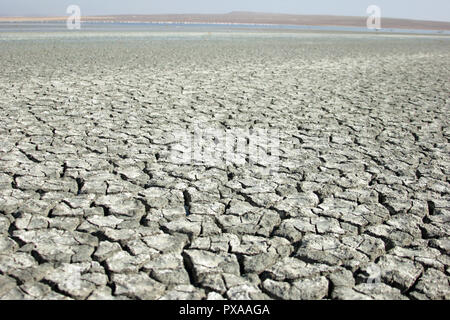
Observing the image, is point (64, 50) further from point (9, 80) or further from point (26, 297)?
point (26, 297)

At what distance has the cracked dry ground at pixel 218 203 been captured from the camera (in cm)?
183

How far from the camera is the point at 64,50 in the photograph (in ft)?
37.1

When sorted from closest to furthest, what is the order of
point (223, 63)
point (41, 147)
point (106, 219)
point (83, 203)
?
point (106, 219)
point (83, 203)
point (41, 147)
point (223, 63)

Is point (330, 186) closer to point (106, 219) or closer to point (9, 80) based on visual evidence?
point (106, 219)

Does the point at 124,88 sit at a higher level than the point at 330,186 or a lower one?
higher

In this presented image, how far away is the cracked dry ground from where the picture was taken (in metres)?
1.83

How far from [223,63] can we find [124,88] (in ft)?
12.8

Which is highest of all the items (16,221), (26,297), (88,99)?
(88,99)

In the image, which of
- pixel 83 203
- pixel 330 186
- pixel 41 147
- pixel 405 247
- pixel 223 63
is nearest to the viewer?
pixel 405 247

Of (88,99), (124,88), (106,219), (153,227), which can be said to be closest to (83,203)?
(106,219)

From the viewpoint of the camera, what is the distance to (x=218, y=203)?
8.40 ft

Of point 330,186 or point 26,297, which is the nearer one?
point 26,297

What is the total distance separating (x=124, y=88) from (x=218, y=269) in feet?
15.8

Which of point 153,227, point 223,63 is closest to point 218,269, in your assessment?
point 153,227
